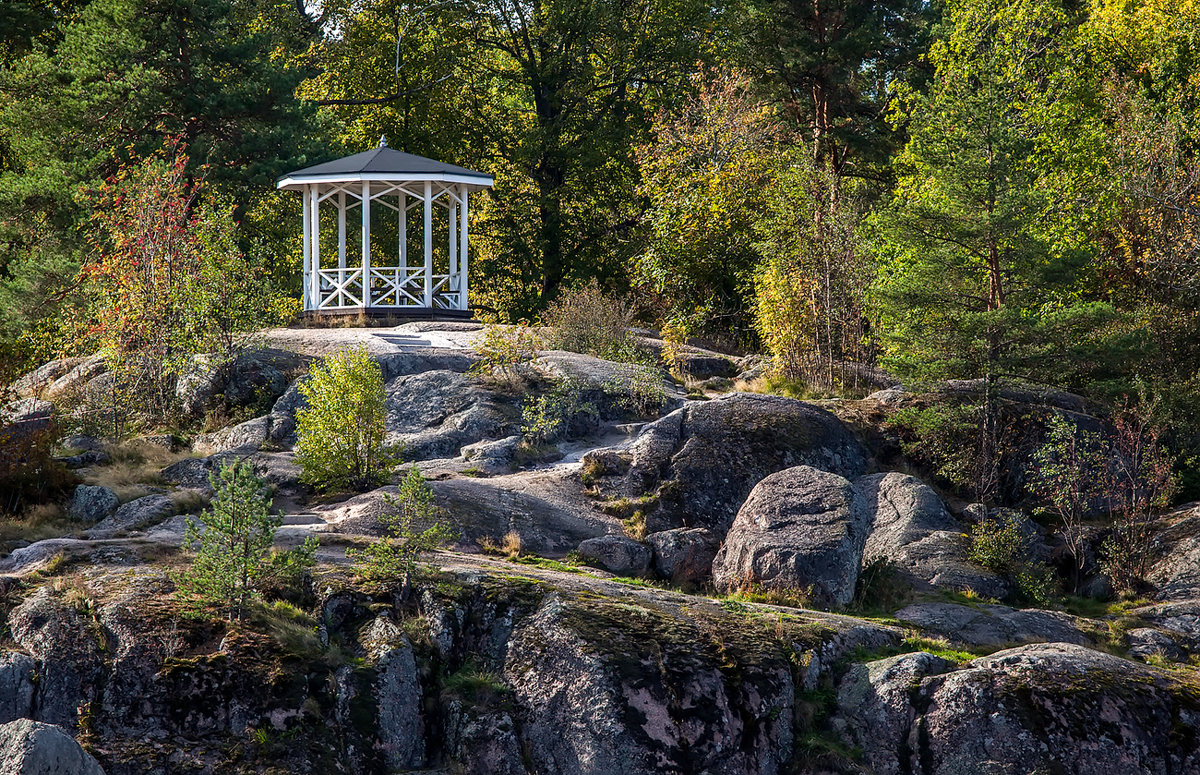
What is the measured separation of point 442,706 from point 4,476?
20.4 feet

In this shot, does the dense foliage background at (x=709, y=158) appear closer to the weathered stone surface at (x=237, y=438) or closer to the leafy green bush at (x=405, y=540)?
the weathered stone surface at (x=237, y=438)

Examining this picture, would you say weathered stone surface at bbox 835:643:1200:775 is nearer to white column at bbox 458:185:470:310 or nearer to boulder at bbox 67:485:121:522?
boulder at bbox 67:485:121:522

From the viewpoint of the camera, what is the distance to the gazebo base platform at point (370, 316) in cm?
2239

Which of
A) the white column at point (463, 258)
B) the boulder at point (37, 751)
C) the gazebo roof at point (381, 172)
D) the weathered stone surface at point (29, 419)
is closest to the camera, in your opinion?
the boulder at point (37, 751)

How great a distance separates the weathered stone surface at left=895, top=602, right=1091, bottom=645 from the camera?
1155 centimetres

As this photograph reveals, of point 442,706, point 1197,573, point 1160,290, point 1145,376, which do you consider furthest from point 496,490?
point 1160,290

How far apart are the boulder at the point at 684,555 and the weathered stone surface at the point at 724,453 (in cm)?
73

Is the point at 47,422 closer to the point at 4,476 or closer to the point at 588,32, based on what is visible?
the point at 4,476

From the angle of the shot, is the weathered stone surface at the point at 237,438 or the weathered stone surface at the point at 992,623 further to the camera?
the weathered stone surface at the point at 237,438

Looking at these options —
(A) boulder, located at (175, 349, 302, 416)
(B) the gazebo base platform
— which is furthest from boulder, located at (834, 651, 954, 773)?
(B) the gazebo base platform

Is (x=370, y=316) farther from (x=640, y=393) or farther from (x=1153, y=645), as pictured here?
(x=1153, y=645)

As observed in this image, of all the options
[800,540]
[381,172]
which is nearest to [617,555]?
[800,540]

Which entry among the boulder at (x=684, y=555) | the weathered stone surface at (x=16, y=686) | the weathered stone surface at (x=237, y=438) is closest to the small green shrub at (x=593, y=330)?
the weathered stone surface at (x=237, y=438)

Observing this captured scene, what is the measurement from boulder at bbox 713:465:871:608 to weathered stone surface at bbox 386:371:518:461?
15.0 feet
